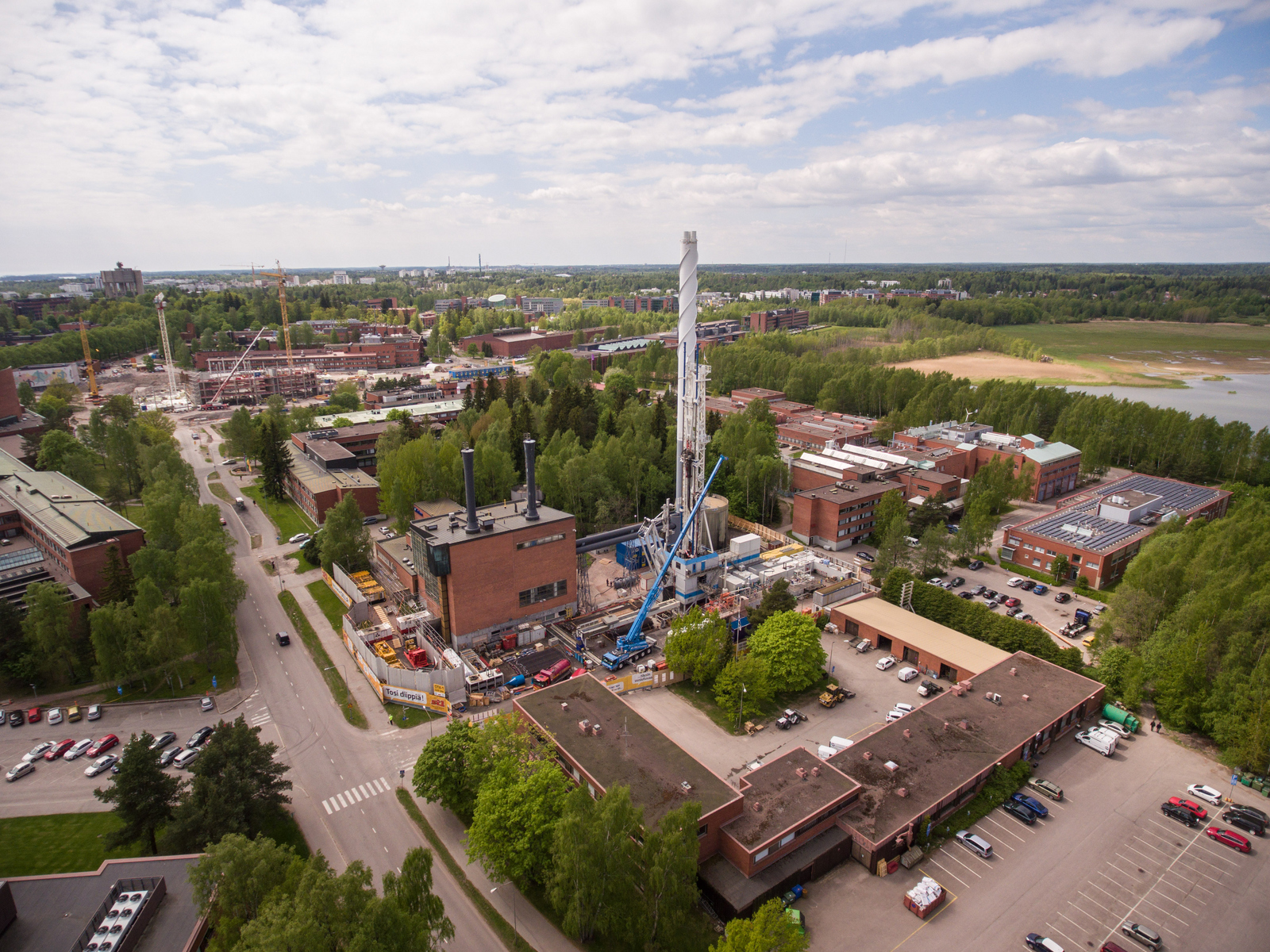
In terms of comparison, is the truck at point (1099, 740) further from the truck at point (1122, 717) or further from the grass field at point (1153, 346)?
the grass field at point (1153, 346)

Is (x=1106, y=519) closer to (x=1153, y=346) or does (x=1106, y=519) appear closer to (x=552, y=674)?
(x=552, y=674)

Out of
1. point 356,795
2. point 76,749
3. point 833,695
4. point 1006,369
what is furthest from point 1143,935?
point 1006,369

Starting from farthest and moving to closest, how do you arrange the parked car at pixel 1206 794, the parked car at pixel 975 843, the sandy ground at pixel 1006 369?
the sandy ground at pixel 1006 369, the parked car at pixel 1206 794, the parked car at pixel 975 843

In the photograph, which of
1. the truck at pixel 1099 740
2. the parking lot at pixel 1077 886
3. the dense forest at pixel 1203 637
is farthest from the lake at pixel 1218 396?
the parking lot at pixel 1077 886

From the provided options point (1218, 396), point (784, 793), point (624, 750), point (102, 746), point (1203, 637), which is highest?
point (1218, 396)

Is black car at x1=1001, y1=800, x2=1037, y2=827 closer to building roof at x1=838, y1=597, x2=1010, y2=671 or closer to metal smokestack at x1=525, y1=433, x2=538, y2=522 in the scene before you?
building roof at x1=838, y1=597, x2=1010, y2=671

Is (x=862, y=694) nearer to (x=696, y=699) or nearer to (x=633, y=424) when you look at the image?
(x=696, y=699)
